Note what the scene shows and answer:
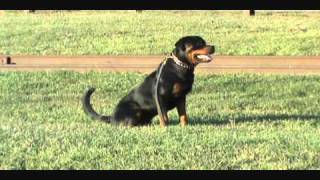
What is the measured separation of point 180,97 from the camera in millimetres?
8484

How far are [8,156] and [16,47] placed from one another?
14990 mm

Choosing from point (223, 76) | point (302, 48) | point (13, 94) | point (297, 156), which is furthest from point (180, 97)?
point (302, 48)

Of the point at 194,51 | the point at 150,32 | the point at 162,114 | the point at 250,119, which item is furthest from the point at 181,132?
the point at 150,32

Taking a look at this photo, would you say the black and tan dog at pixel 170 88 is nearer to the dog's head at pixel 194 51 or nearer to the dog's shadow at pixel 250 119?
the dog's head at pixel 194 51

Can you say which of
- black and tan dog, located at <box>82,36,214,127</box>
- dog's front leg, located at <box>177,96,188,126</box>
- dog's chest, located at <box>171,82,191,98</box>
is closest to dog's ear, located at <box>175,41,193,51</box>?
black and tan dog, located at <box>82,36,214,127</box>

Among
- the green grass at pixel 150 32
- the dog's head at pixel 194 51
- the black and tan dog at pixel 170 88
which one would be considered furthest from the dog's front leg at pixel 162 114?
the green grass at pixel 150 32

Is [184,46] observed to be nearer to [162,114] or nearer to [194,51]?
[194,51]

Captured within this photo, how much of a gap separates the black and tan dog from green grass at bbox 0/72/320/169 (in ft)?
0.78

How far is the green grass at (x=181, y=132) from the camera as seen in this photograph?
6.29m

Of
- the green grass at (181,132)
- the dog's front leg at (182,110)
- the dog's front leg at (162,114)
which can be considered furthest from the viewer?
the dog's front leg at (182,110)

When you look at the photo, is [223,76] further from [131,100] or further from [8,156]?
[8,156]

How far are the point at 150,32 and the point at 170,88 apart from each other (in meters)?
15.5

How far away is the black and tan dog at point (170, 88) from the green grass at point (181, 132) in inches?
9.4

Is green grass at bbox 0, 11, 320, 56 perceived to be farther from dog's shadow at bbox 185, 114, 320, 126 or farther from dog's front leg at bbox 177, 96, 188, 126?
dog's front leg at bbox 177, 96, 188, 126
